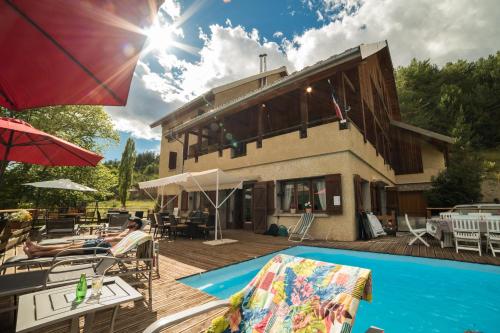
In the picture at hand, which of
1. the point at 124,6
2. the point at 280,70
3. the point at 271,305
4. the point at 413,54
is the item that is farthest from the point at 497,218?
the point at 413,54

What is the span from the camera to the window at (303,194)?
9.59 metres

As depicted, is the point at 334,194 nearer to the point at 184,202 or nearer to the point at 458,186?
the point at 184,202

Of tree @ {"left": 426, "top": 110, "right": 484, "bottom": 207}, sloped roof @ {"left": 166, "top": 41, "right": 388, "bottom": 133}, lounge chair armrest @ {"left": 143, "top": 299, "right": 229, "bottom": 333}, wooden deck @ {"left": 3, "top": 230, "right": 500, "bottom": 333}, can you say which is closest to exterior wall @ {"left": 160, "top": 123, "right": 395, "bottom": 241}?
wooden deck @ {"left": 3, "top": 230, "right": 500, "bottom": 333}

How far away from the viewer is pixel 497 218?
6.00 meters

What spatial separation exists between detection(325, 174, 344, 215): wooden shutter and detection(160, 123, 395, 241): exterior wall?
0.63 ft

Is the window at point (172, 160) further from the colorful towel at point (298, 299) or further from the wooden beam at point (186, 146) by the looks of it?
the colorful towel at point (298, 299)

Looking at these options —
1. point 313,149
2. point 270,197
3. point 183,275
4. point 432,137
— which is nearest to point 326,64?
point 313,149

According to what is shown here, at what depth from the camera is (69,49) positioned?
89.3 inches

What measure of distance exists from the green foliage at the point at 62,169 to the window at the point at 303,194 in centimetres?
1414

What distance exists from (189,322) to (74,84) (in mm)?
3241

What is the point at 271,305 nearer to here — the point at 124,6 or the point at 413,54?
the point at 124,6

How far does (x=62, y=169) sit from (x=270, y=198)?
14381 millimetres

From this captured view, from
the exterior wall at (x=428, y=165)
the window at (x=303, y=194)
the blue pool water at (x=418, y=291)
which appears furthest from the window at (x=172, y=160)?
the exterior wall at (x=428, y=165)

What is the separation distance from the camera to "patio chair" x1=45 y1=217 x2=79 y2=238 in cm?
705
